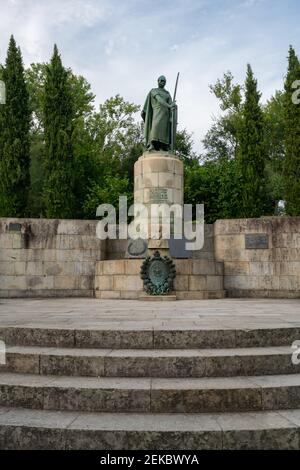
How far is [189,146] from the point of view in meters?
37.6

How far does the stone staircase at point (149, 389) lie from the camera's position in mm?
3623

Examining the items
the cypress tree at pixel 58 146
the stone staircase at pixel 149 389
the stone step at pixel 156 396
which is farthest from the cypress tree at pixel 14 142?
the stone step at pixel 156 396

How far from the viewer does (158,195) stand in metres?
14.6

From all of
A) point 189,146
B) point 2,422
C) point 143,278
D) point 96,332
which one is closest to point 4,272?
point 143,278

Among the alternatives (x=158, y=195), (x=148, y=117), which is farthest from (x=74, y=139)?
(x=158, y=195)

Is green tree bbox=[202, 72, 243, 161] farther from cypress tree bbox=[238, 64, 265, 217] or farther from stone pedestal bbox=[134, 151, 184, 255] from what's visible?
stone pedestal bbox=[134, 151, 184, 255]

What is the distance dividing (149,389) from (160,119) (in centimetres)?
1225

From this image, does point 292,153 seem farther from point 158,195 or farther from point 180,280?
point 180,280

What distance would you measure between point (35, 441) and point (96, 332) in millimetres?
1727

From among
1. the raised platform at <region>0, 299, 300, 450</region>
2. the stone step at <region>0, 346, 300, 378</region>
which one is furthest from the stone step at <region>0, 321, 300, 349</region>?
the stone step at <region>0, 346, 300, 378</region>

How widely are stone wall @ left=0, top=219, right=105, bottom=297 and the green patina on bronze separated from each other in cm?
417

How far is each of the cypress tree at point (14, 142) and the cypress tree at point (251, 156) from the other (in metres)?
12.7

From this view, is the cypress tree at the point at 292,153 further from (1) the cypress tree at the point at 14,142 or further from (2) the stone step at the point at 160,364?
(2) the stone step at the point at 160,364

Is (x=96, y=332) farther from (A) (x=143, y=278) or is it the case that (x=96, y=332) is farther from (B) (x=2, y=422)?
(A) (x=143, y=278)
